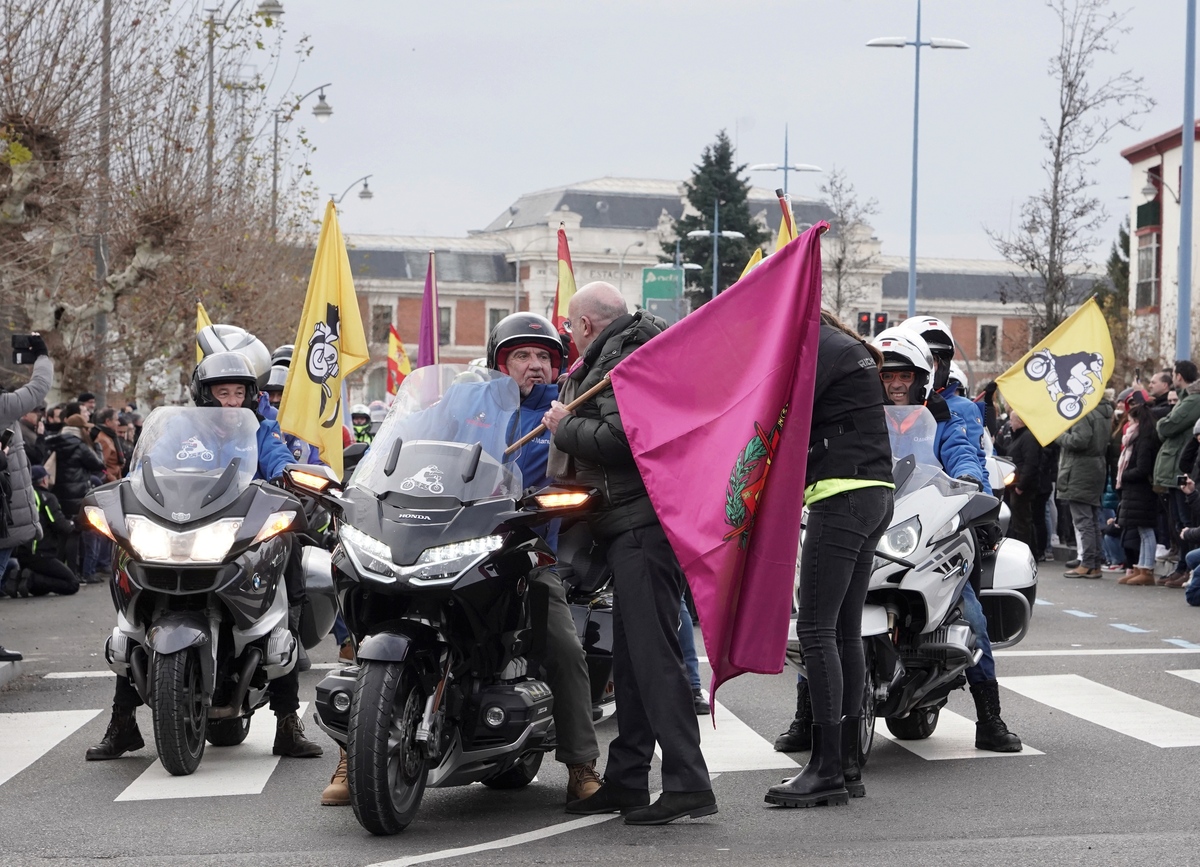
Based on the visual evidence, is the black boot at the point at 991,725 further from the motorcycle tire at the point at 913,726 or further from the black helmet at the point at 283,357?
the black helmet at the point at 283,357

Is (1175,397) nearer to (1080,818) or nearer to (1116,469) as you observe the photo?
(1116,469)

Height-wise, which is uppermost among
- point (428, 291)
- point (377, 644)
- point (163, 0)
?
point (163, 0)

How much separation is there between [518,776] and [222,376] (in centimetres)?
228

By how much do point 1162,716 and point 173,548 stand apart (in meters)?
4.90

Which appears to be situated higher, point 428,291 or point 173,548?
point 428,291

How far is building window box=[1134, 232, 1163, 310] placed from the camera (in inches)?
2335

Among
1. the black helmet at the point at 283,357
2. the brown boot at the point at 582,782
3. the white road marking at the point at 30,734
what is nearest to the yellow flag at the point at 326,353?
the black helmet at the point at 283,357

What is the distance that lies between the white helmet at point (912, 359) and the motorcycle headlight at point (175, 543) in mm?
3031

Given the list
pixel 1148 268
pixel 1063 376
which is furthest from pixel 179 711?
pixel 1148 268

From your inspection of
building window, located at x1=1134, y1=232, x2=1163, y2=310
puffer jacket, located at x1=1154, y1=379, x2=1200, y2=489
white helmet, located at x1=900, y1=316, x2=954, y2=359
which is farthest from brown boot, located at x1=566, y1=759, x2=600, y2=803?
building window, located at x1=1134, y1=232, x2=1163, y2=310

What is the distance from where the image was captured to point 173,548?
23.5 feet

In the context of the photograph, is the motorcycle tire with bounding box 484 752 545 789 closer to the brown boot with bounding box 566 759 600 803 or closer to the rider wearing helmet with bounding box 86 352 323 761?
the brown boot with bounding box 566 759 600 803

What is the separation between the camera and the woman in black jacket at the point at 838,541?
664 centimetres

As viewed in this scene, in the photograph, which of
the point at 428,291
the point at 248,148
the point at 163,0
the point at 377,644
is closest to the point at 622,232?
the point at 248,148
